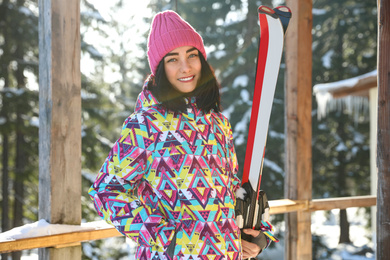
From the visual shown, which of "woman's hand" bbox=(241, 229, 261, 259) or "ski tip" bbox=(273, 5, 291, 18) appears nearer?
"woman's hand" bbox=(241, 229, 261, 259)

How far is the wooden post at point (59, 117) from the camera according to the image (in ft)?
6.19

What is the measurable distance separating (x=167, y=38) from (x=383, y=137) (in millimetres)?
1226

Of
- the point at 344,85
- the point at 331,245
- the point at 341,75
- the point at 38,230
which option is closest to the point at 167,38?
the point at 38,230

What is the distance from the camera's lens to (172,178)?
4.50 feet

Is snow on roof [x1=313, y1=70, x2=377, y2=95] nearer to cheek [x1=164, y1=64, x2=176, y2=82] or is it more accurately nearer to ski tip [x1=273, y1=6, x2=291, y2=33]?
ski tip [x1=273, y1=6, x2=291, y2=33]

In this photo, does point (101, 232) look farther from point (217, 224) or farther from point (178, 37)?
point (178, 37)

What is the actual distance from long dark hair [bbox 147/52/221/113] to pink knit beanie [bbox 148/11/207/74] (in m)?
0.03

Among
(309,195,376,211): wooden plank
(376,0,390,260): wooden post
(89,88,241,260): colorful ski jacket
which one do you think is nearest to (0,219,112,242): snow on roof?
(89,88,241,260): colorful ski jacket

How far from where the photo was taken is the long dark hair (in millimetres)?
1448

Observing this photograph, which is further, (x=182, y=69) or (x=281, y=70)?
(x=281, y=70)

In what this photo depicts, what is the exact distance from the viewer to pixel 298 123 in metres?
3.00

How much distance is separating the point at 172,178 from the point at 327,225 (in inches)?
503

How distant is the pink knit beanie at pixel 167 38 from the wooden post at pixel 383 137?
103 centimetres

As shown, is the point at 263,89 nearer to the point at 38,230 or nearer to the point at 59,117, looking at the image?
the point at 59,117
